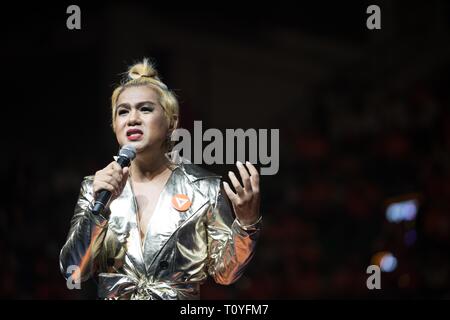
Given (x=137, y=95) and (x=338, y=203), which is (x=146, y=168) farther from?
(x=338, y=203)

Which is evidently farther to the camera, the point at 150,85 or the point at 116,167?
the point at 150,85

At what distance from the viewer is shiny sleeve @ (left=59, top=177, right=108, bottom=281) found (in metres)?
2.46

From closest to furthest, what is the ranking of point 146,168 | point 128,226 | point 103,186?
1. point 103,186
2. point 128,226
3. point 146,168

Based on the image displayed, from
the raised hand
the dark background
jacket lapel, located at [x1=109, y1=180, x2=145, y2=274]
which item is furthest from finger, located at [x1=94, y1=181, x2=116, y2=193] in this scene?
the dark background

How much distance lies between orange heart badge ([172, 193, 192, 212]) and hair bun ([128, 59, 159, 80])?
43 cm

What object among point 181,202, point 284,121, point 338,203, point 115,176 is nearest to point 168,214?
point 181,202

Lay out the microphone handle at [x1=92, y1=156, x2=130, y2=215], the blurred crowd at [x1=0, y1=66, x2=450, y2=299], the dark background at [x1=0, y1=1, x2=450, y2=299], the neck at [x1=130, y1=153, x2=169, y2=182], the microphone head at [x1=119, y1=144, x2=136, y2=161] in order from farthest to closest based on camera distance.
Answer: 1. the dark background at [x1=0, y1=1, x2=450, y2=299]
2. the blurred crowd at [x1=0, y1=66, x2=450, y2=299]
3. the neck at [x1=130, y1=153, x2=169, y2=182]
4. the microphone head at [x1=119, y1=144, x2=136, y2=161]
5. the microphone handle at [x1=92, y1=156, x2=130, y2=215]

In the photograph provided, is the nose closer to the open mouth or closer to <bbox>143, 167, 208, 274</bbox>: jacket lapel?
the open mouth

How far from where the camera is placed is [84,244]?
2.47 m

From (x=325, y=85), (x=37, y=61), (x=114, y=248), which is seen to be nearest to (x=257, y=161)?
(x=114, y=248)

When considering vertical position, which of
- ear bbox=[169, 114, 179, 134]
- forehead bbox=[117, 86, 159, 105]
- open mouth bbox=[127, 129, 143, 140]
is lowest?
open mouth bbox=[127, 129, 143, 140]

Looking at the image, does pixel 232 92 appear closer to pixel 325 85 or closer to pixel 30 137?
pixel 325 85

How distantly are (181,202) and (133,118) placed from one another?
0.33 metres
